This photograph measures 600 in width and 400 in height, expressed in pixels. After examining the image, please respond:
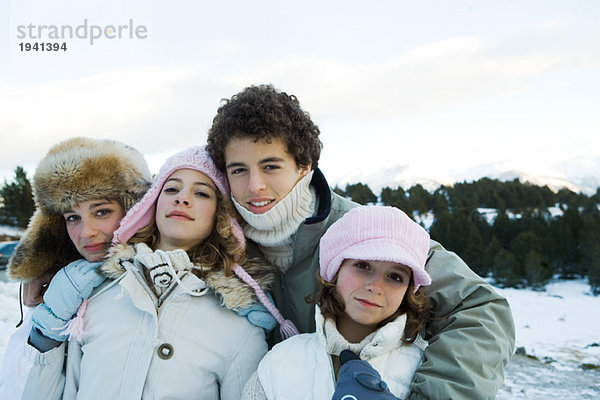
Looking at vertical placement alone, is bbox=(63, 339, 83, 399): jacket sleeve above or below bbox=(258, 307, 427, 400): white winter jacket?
below

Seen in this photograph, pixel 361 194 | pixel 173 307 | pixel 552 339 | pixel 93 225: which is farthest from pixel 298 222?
pixel 361 194

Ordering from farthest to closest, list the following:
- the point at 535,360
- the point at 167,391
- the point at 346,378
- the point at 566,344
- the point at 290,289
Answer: the point at 566,344 < the point at 535,360 < the point at 290,289 < the point at 167,391 < the point at 346,378

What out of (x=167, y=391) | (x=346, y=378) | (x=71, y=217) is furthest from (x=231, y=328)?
(x=71, y=217)

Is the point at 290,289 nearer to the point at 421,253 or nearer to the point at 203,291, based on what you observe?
the point at 203,291

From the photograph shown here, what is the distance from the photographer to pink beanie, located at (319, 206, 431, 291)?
6.44 ft

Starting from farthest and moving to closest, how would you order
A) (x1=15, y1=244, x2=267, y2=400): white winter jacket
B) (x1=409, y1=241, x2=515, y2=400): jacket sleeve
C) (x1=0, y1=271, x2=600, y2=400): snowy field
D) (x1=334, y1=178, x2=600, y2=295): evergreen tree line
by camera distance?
1. (x1=334, y1=178, x2=600, y2=295): evergreen tree line
2. (x1=0, y1=271, x2=600, y2=400): snowy field
3. (x1=15, y1=244, x2=267, y2=400): white winter jacket
4. (x1=409, y1=241, x2=515, y2=400): jacket sleeve

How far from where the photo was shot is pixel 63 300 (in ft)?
7.82

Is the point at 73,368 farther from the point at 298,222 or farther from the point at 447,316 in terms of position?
the point at 447,316

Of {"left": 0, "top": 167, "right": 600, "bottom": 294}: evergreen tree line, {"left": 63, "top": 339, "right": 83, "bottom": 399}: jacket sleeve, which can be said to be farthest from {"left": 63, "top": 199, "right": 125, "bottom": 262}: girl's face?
{"left": 0, "top": 167, "right": 600, "bottom": 294}: evergreen tree line

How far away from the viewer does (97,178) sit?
2686 mm

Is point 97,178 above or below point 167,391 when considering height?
above

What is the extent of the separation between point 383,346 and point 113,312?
134 cm

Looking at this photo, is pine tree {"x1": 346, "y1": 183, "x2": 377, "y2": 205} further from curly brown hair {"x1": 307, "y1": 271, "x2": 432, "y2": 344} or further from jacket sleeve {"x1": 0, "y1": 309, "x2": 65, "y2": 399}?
curly brown hair {"x1": 307, "y1": 271, "x2": 432, "y2": 344}

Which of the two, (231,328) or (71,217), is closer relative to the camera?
(231,328)
